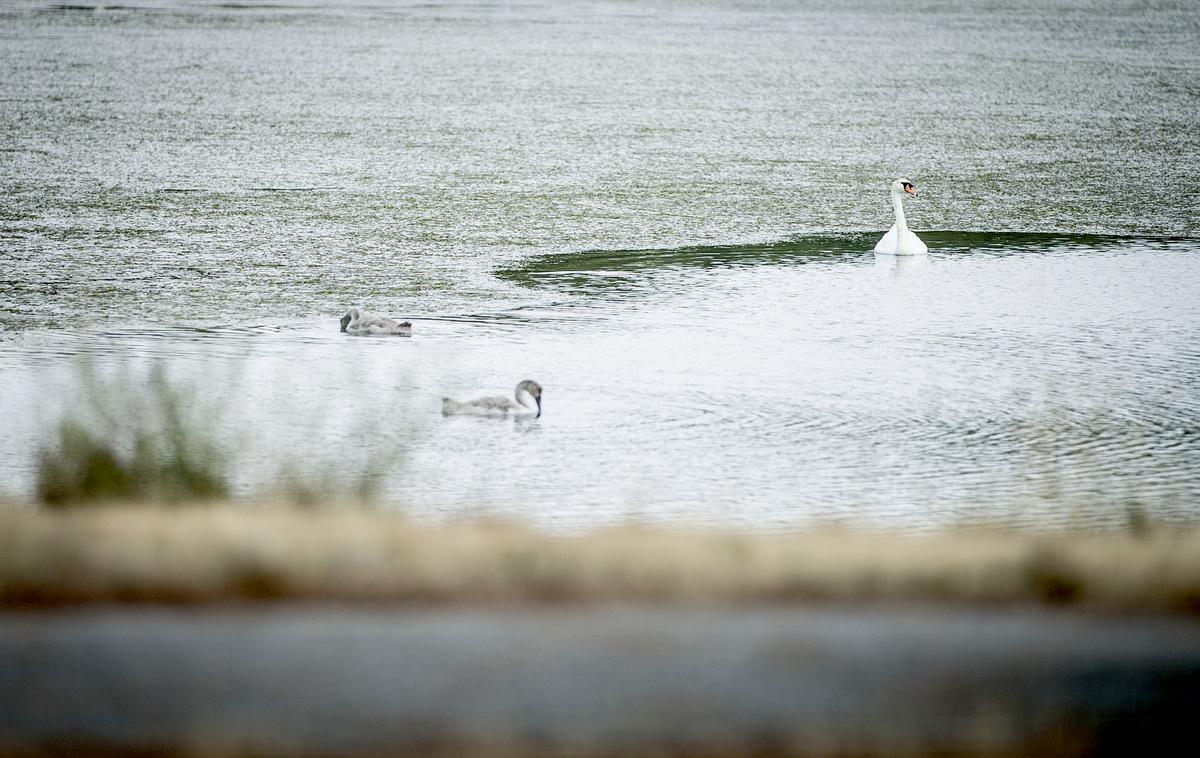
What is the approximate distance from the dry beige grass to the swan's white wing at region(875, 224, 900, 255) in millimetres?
7840

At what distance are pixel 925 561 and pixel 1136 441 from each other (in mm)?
3763

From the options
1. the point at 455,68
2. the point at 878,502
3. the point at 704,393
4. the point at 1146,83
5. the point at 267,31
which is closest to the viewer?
the point at 878,502

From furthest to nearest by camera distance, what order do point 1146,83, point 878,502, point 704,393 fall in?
point 1146,83 < point 704,393 < point 878,502

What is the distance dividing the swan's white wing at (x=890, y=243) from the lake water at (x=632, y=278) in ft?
0.63

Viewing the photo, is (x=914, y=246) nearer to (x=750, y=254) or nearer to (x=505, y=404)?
(x=750, y=254)

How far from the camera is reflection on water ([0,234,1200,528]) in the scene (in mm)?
5309

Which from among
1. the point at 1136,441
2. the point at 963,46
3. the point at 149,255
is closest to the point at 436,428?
the point at 1136,441

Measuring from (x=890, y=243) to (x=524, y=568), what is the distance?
832 centimetres

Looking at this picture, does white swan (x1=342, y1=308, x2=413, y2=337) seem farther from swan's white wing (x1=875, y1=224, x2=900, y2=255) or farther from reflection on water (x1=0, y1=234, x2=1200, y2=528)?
swan's white wing (x1=875, y1=224, x2=900, y2=255)

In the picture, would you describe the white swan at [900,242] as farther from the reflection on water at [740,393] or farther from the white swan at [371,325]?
the white swan at [371,325]

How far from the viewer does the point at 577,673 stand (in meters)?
2.24

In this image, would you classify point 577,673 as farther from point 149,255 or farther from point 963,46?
point 963,46

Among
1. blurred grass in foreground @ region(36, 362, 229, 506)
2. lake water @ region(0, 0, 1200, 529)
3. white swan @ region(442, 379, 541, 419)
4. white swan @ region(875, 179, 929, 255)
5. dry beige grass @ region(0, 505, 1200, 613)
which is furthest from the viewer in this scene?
white swan @ region(875, 179, 929, 255)

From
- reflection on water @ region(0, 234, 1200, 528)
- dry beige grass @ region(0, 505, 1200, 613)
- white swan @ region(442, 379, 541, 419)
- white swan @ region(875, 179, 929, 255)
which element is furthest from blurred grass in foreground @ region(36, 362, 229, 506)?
white swan @ region(875, 179, 929, 255)
